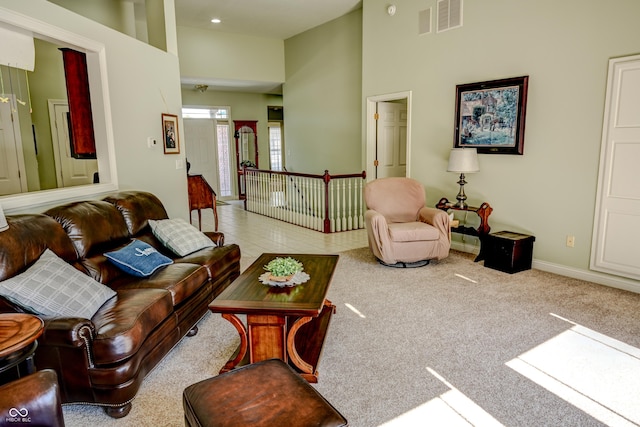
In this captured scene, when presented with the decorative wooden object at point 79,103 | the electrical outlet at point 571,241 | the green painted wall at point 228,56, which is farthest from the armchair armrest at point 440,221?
the green painted wall at point 228,56

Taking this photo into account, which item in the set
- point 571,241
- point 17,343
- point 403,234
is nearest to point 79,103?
point 17,343

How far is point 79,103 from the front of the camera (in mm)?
4004

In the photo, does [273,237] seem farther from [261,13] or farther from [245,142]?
[245,142]

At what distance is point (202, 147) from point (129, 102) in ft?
18.4

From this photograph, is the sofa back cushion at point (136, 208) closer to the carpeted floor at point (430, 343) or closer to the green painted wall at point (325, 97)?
the carpeted floor at point (430, 343)

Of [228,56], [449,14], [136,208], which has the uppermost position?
[228,56]

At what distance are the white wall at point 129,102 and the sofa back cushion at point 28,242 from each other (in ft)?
2.29

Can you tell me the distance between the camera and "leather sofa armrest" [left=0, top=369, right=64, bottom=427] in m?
1.36

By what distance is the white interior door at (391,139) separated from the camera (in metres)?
6.57

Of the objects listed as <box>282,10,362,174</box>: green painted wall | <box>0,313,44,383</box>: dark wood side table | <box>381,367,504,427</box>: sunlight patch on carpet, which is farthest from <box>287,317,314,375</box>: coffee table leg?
<box>282,10,362,174</box>: green painted wall

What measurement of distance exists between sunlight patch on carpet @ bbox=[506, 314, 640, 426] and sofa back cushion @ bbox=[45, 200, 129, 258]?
118 inches

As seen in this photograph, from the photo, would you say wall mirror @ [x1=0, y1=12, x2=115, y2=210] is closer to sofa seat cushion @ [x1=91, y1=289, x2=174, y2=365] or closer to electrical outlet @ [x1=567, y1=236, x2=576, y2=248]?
sofa seat cushion @ [x1=91, y1=289, x2=174, y2=365]

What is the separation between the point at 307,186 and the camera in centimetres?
683

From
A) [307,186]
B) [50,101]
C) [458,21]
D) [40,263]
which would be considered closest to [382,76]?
[458,21]
